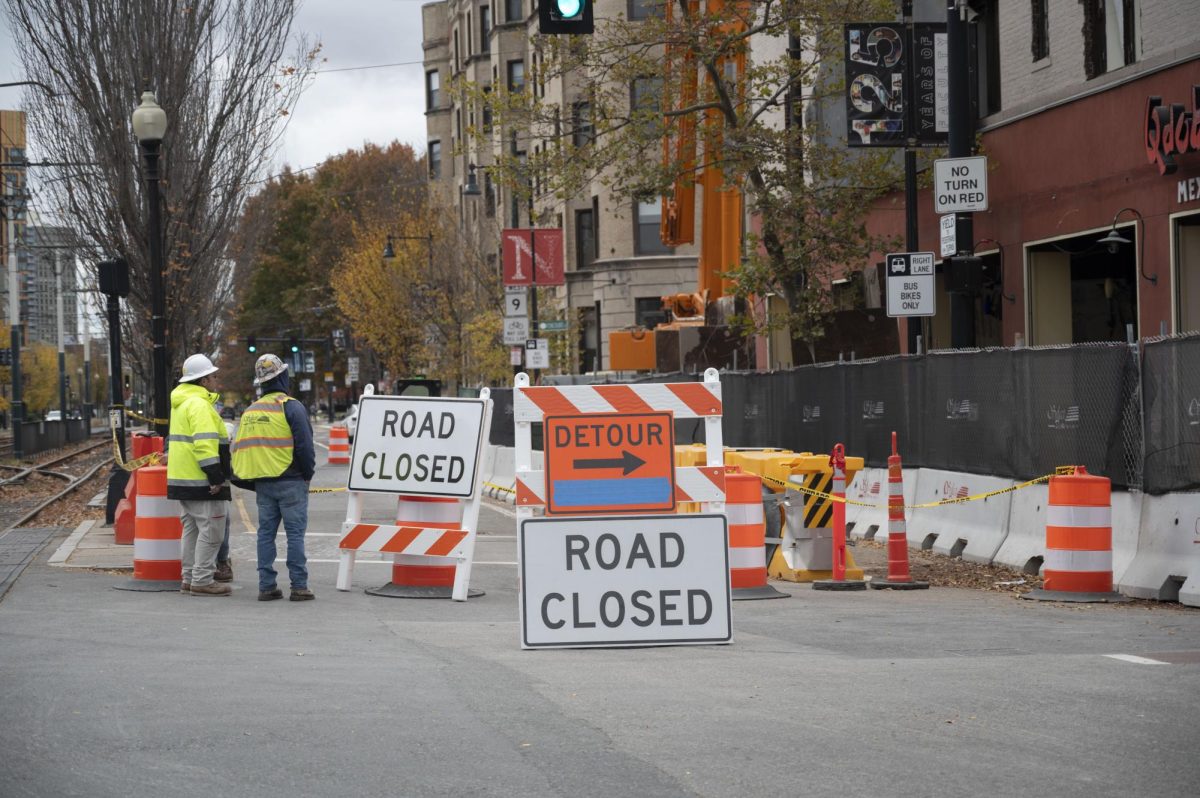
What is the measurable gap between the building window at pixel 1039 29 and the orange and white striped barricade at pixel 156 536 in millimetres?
15527

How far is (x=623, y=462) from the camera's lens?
10617mm

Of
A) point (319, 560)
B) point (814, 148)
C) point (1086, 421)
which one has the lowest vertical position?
point (319, 560)

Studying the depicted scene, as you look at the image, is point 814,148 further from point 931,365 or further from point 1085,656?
point 1085,656

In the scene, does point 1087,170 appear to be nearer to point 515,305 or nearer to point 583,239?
point 515,305

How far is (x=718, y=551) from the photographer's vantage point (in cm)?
980

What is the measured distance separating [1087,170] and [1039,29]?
2.83 metres

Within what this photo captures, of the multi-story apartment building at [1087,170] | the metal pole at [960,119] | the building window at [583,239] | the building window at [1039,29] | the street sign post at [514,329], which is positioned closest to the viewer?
the metal pole at [960,119]

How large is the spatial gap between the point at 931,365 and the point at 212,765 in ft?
44.5

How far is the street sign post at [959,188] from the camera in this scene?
62.3 feet

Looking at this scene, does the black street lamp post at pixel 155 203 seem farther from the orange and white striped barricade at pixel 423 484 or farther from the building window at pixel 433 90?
the building window at pixel 433 90

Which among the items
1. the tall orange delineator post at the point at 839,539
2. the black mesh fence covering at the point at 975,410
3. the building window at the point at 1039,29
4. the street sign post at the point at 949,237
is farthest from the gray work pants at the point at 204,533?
the building window at the point at 1039,29

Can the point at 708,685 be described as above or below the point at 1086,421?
below

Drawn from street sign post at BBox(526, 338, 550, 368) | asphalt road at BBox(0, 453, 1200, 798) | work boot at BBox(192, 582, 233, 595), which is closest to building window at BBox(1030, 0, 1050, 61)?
asphalt road at BBox(0, 453, 1200, 798)

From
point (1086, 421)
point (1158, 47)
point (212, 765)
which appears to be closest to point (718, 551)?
point (212, 765)
